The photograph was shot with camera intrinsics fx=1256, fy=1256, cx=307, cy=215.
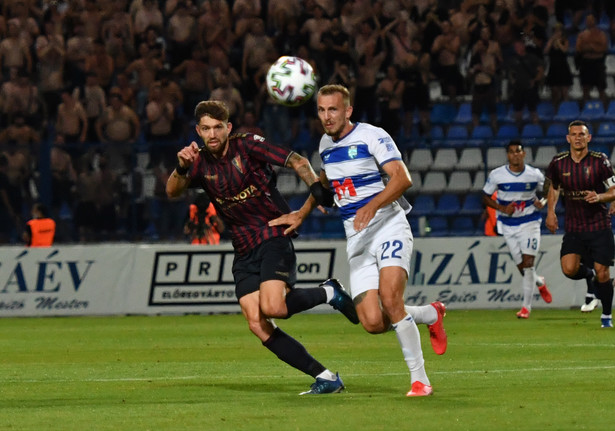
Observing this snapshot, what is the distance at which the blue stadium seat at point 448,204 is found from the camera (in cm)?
2156

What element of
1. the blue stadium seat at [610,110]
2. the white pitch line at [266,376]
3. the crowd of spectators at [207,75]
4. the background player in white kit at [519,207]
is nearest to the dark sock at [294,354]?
the white pitch line at [266,376]

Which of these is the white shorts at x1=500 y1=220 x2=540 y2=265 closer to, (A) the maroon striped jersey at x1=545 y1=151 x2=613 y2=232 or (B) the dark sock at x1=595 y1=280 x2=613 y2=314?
(A) the maroon striped jersey at x1=545 y1=151 x2=613 y2=232

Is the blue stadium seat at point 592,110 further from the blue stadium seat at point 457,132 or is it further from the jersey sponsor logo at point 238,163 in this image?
the jersey sponsor logo at point 238,163

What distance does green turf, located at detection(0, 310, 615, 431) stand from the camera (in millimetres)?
7371

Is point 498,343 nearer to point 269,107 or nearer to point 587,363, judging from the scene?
point 587,363

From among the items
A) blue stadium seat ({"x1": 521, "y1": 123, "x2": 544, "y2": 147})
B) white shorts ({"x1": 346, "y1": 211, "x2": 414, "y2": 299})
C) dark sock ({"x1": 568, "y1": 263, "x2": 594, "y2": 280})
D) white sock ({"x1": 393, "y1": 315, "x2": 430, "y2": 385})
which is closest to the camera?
white sock ({"x1": 393, "y1": 315, "x2": 430, "y2": 385})

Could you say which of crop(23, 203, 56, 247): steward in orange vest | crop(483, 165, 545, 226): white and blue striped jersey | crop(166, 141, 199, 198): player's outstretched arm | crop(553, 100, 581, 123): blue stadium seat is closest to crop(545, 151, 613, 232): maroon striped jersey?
crop(483, 165, 545, 226): white and blue striped jersey

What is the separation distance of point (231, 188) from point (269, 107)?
1345cm

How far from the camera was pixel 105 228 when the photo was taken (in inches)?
829

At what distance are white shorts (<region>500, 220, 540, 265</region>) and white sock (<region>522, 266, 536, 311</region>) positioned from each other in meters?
0.24

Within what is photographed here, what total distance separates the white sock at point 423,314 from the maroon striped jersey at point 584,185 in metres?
6.68

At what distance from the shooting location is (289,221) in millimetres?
9016

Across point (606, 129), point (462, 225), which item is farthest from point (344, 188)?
point (606, 129)

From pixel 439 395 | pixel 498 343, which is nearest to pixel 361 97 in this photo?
pixel 498 343
